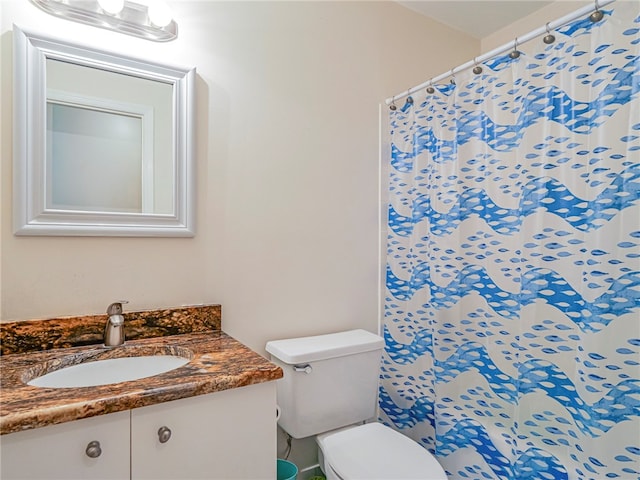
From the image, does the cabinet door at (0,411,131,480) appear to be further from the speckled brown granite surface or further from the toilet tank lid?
the toilet tank lid

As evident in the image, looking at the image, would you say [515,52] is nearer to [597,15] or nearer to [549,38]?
[549,38]

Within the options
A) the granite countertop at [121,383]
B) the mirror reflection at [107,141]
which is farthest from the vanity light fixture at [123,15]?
the granite countertop at [121,383]

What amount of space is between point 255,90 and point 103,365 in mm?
1199

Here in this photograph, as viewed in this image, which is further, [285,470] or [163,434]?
[285,470]

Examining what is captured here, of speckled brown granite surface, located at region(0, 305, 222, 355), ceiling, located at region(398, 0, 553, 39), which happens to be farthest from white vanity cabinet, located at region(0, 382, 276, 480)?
ceiling, located at region(398, 0, 553, 39)

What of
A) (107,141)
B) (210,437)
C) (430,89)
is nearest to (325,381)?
(210,437)

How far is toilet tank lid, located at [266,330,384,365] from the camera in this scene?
151cm

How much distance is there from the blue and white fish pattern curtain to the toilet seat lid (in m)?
0.31

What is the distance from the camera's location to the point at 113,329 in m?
1.24

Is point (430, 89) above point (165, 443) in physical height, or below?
above

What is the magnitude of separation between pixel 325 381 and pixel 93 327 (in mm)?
892

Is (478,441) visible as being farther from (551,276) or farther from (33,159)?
(33,159)

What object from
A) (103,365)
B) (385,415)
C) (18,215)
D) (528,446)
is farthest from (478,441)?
(18,215)

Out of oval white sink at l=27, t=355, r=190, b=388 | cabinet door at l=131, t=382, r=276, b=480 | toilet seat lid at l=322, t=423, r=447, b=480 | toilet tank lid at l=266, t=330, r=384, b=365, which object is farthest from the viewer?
toilet tank lid at l=266, t=330, r=384, b=365
